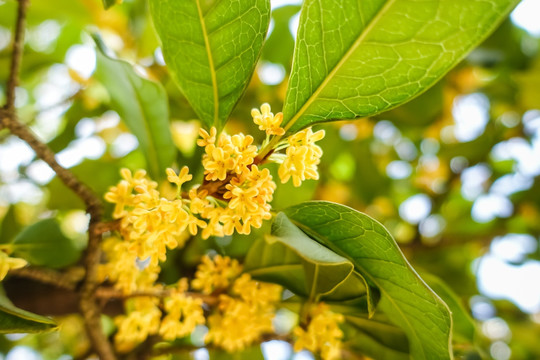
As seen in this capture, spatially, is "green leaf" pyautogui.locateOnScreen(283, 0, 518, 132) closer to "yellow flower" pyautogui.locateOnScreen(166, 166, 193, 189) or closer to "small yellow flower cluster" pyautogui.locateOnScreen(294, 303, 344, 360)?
"yellow flower" pyautogui.locateOnScreen(166, 166, 193, 189)

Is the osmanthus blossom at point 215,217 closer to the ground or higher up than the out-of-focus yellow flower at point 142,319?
higher up

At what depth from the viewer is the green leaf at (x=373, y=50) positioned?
0.63 metres

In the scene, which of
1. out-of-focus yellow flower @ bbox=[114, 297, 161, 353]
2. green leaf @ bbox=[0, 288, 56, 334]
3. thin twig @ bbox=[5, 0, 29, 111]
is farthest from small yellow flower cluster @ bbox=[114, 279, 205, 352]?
thin twig @ bbox=[5, 0, 29, 111]

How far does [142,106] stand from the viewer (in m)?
1.06

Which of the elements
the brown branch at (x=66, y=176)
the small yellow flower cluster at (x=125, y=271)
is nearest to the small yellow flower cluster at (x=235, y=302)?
the small yellow flower cluster at (x=125, y=271)

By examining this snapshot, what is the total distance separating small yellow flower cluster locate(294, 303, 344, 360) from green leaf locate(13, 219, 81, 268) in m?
0.56

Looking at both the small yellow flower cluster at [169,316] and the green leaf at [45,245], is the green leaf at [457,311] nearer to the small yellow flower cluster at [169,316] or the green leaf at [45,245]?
the small yellow flower cluster at [169,316]

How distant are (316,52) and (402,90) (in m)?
0.14

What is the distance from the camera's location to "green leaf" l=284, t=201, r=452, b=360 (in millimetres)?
723

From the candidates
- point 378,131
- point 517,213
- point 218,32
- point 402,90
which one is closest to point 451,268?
point 517,213

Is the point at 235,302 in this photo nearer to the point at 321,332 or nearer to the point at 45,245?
the point at 321,332

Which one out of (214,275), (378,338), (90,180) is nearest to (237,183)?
(214,275)

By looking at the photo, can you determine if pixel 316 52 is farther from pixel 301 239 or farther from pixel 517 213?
pixel 517 213

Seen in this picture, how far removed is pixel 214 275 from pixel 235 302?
79 millimetres
